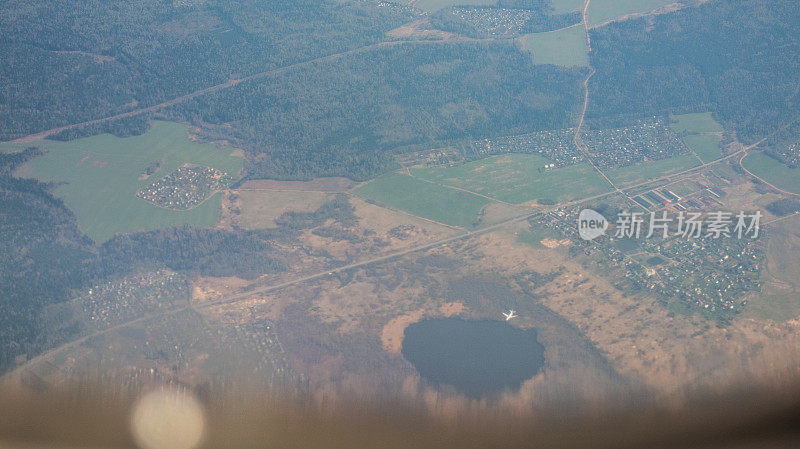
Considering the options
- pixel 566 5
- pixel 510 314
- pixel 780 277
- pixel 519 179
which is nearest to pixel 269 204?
pixel 519 179

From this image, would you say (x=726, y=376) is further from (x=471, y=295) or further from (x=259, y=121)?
(x=259, y=121)

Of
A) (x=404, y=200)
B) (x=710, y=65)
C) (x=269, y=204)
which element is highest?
(x=710, y=65)

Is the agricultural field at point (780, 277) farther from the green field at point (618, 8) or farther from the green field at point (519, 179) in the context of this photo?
the green field at point (618, 8)

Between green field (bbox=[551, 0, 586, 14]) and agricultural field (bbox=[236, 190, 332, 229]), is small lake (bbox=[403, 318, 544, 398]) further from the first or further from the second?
green field (bbox=[551, 0, 586, 14])

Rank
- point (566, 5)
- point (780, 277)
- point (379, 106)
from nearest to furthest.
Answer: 1. point (780, 277)
2. point (379, 106)
3. point (566, 5)

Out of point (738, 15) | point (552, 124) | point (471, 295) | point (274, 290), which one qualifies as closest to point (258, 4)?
point (552, 124)

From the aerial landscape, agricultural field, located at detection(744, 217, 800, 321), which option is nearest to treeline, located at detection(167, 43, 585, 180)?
the aerial landscape

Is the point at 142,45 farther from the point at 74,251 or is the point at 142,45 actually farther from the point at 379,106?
the point at 74,251

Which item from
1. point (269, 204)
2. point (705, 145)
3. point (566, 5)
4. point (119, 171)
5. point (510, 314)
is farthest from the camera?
point (566, 5)

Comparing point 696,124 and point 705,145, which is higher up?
point 696,124
